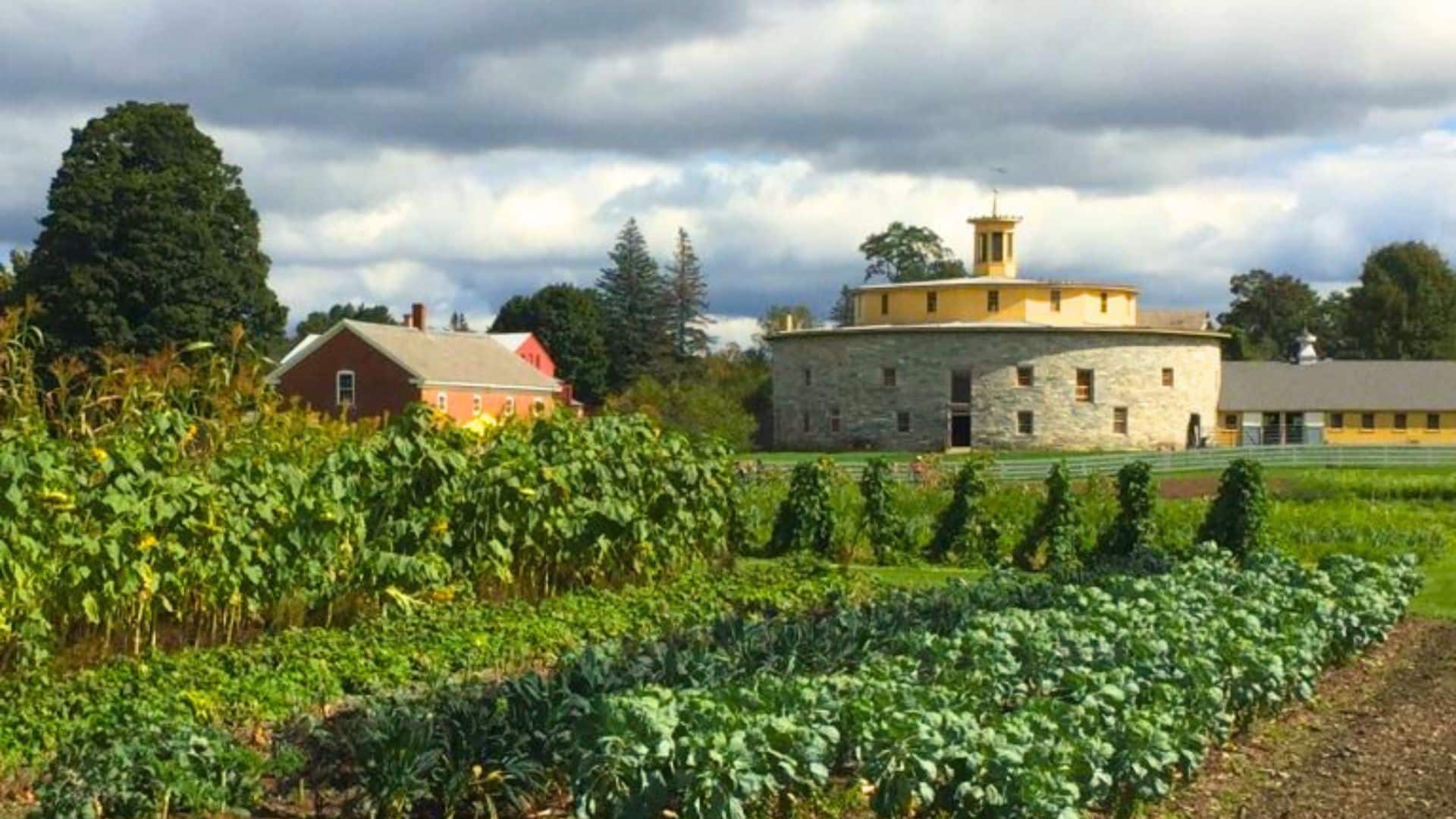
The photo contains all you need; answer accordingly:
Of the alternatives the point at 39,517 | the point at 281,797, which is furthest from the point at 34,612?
the point at 281,797

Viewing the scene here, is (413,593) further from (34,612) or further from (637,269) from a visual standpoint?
(637,269)

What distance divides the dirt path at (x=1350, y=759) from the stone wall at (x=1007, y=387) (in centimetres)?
5492

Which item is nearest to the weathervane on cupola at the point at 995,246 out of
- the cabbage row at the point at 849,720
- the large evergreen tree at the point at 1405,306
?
the large evergreen tree at the point at 1405,306

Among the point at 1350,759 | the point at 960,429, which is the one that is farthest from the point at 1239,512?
the point at 960,429

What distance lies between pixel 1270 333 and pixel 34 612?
11300 cm

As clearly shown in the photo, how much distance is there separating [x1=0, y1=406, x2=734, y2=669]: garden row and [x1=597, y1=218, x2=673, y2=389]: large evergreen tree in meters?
82.0

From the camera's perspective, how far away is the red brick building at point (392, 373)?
6231cm

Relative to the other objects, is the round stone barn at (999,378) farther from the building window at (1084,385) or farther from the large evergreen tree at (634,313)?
the large evergreen tree at (634,313)

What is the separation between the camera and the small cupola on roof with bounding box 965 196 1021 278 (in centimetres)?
7725

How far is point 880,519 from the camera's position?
2644 centimetres

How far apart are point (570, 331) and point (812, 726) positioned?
3648 inches

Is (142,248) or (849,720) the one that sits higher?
(142,248)

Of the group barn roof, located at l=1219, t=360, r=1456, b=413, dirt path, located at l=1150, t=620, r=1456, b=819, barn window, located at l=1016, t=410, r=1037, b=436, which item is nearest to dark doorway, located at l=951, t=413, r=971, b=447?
barn window, located at l=1016, t=410, r=1037, b=436

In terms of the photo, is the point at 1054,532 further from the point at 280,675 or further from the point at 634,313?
the point at 634,313
